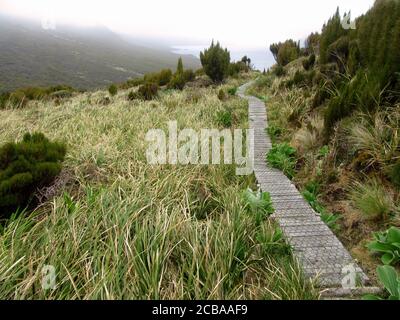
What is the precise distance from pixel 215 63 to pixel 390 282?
16033 mm

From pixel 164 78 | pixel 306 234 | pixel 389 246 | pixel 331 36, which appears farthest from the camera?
pixel 164 78

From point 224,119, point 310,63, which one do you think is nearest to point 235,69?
point 310,63

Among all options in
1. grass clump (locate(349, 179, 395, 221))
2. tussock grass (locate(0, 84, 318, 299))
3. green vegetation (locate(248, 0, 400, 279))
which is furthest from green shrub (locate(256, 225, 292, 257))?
grass clump (locate(349, 179, 395, 221))

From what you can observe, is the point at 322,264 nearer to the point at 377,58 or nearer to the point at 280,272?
the point at 280,272

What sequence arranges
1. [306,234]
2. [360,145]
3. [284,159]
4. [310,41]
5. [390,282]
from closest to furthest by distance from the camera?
1. [390,282]
2. [306,234]
3. [360,145]
4. [284,159]
5. [310,41]

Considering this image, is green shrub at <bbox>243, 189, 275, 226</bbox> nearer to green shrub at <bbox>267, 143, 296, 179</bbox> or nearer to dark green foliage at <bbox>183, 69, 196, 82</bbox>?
green shrub at <bbox>267, 143, 296, 179</bbox>

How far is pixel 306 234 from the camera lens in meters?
3.09

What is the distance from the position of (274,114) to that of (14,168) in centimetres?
615

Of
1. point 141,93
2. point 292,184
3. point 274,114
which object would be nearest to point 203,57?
point 141,93

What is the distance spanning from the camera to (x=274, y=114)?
322 inches

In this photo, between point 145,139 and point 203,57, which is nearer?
point 145,139

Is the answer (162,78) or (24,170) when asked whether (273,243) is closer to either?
(24,170)

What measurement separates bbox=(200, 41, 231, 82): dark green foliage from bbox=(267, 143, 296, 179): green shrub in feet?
40.8

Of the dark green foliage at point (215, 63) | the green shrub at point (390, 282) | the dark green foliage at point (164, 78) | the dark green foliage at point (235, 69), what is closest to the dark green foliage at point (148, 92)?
the dark green foliage at point (164, 78)
